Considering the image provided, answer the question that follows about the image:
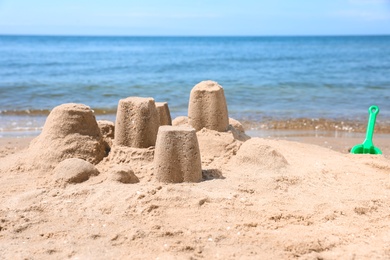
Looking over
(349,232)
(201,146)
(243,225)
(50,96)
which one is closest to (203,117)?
(201,146)

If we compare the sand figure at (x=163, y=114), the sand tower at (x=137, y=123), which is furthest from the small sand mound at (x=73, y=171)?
the sand figure at (x=163, y=114)

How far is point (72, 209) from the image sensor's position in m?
3.66

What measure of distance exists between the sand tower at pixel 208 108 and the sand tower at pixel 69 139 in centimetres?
101

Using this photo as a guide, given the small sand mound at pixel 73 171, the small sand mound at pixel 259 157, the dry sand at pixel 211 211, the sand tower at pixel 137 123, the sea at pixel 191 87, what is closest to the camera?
the dry sand at pixel 211 211

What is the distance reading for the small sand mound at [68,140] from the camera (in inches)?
177

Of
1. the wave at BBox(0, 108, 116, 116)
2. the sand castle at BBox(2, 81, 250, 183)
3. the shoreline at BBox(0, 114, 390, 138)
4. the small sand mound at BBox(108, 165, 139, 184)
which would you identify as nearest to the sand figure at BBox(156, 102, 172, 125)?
the sand castle at BBox(2, 81, 250, 183)

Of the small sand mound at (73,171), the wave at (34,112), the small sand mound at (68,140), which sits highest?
the small sand mound at (68,140)

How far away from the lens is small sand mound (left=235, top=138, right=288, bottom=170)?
4.48 meters

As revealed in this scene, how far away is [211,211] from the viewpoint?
11.7ft

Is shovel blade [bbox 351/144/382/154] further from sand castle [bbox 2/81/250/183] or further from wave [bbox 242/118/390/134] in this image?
wave [bbox 242/118/390/134]

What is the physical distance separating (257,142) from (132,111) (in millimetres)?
1266

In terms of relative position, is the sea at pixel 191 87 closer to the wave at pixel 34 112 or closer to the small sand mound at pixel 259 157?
the wave at pixel 34 112

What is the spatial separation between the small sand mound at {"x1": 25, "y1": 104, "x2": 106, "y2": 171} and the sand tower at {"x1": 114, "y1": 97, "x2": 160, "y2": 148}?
34 cm

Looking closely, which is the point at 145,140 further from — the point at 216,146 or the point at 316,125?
the point at 316,125
